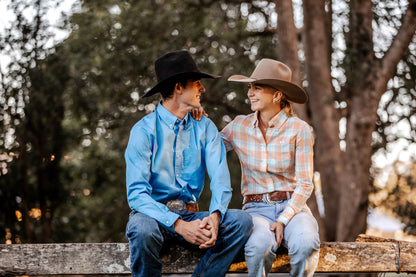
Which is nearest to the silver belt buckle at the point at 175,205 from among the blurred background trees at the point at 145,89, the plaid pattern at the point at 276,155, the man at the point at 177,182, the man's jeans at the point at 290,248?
the man at the point at 177,182

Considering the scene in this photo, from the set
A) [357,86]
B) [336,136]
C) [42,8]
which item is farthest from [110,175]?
[357,86]

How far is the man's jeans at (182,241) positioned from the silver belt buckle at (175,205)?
0.03 m

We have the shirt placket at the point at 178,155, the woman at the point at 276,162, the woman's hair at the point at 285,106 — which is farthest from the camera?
the woman's hair at the point at 285,106

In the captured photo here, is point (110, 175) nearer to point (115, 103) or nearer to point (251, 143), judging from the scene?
point (115, 103)

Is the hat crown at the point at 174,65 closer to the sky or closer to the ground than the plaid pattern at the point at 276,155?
closer to the sky

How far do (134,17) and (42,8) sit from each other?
197cm

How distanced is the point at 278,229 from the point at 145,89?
591 centimetres

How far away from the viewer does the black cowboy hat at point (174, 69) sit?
3499 millimetres

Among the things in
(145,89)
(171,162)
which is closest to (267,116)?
(171,162)

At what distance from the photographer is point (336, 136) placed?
751 centimetres

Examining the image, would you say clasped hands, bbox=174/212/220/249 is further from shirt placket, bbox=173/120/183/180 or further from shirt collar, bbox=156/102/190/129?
shirt collar, bbox=156/102/190/129

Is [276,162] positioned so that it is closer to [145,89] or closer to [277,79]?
[277,79]

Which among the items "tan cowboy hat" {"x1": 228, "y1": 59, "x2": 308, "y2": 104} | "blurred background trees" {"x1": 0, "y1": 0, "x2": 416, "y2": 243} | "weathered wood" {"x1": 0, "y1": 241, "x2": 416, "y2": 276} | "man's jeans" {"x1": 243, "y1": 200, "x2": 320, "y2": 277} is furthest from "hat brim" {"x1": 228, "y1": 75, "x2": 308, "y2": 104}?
"blurred background trees" {"x1": 0, "y1": 0, "x2": 416, "y2": 243}

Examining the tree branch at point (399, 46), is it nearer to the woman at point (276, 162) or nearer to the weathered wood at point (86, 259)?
the woman at point (276, 162)
